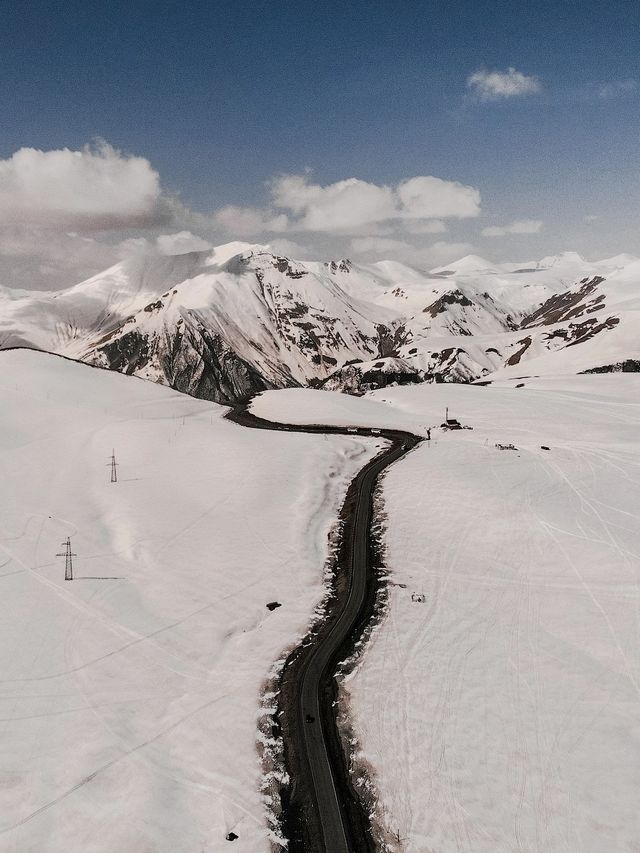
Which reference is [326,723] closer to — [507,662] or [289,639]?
[289,639]

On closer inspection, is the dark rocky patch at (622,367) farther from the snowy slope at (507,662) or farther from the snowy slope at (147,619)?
the snowy slope at (147,619)

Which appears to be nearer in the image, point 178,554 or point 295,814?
point 295,814

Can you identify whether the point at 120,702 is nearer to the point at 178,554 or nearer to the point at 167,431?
the point at 178,554

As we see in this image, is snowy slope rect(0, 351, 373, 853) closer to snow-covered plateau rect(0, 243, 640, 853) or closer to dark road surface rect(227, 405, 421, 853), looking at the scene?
snow-covered plateau rect(0, 243, 640, 853)

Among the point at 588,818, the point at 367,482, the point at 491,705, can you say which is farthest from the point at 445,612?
the point at 367,482

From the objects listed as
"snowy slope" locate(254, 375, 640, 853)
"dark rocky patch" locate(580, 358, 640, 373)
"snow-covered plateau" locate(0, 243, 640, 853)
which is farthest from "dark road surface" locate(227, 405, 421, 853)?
"dark rocky patch" locate(580, 358, 640, 373)

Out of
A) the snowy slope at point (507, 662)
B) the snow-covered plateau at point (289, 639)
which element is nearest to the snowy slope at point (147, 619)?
the snow-covered plateau at point (289, 639)
